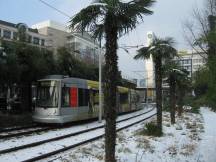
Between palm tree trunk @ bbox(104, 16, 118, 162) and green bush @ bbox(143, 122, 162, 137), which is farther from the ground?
palm tree trunk @ bbox(104, 16, 118, 162)

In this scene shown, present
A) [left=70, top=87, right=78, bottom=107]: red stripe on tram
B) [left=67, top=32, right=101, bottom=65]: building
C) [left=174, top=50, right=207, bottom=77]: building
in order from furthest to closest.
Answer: [left=67, top=32, right=101, bottom=65]: building → [left=70, top=87, right=78, bottom=107]: red stripe on tram → [left=174, top=50, right=207, bottom=77]: building

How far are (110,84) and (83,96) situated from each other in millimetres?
16469

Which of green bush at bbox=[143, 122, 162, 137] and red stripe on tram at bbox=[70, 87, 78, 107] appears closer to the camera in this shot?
green bush at bbox=[143, 122, 162, 137]

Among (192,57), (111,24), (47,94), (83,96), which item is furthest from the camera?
(192,57)

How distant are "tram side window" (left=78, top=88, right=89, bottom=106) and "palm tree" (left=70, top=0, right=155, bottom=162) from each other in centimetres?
1555

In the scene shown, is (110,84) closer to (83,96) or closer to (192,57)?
(83,96)

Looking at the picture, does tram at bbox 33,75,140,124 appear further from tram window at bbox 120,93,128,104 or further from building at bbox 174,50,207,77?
tram window at bbox 120,93,128,104

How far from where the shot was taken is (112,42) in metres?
9.56

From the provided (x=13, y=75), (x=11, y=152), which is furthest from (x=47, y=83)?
(x=11, y=152)

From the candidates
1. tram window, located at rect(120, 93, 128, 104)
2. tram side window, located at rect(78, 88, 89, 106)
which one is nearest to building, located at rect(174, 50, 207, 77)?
tram side window, located at rect(78, 88, 89, 106)

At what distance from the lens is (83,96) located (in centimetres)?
2595

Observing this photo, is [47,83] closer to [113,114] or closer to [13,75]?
[13,75]

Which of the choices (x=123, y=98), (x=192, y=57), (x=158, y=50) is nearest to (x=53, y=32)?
(x=123, y=98)

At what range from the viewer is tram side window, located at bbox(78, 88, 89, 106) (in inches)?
998
